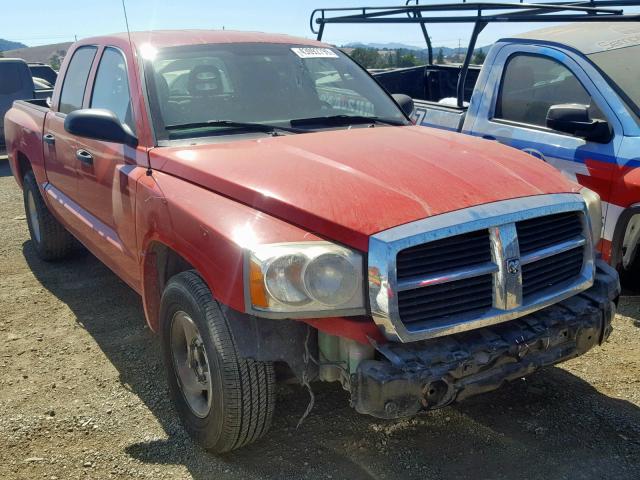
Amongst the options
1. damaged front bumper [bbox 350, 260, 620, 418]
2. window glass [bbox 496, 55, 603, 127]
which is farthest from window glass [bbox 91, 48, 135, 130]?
window glass [bbox 496, 55, 603, 127]

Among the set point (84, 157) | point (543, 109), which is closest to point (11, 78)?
point (84, 157)

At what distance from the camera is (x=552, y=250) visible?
2.81 m

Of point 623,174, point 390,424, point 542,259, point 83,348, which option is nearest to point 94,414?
point 83,348

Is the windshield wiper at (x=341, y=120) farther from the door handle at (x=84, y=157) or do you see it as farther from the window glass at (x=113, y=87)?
the door handle at (x=84, y=157)

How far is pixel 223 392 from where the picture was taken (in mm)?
2713

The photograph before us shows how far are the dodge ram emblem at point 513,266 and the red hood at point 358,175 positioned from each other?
0.26m

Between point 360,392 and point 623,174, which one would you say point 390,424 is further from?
point 623,174

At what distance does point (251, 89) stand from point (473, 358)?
2055 mm

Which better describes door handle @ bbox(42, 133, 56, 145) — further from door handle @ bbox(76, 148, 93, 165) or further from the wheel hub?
the wheel hub

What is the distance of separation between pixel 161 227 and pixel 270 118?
999mm

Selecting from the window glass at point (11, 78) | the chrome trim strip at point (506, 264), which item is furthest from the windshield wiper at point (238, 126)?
the window glass at point (11, 78)

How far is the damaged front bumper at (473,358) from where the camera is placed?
2420 mm

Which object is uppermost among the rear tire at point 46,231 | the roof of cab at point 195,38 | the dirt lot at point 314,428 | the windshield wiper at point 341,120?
the roof of cab at point 195,38

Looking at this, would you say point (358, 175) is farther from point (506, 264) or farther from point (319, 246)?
point (506, 264)
